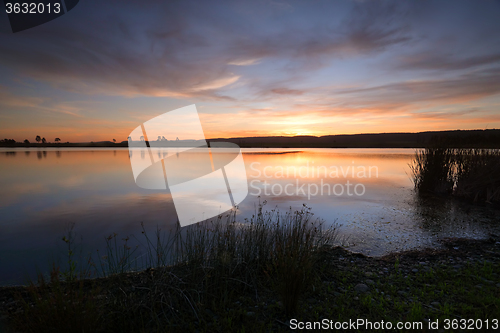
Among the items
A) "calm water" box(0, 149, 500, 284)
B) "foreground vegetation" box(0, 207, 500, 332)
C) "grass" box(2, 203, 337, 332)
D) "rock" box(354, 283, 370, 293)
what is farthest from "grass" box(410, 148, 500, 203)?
"grass" box(2, 203, 337, 332)

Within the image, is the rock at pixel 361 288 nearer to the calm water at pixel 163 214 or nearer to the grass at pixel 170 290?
the grass at pixel 170 290

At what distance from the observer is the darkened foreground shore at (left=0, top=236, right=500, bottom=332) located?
282cm

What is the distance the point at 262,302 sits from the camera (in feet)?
12.3

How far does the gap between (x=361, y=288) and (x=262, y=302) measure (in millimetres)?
1631

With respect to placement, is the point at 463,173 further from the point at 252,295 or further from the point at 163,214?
the point at 163,214

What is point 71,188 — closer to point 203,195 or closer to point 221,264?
point 203,195

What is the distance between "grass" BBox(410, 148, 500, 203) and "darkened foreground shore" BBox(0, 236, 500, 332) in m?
8.67

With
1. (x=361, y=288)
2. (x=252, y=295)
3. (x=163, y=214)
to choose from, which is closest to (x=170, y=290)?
(x=252, y=295)

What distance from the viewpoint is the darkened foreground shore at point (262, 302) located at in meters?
2.82

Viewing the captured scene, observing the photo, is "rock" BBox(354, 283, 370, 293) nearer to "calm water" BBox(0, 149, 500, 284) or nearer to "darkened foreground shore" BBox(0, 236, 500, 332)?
"darkened foreground shore" BBox(0, 236, 500, 332)

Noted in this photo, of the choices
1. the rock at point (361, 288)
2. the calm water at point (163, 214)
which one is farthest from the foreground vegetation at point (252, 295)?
the calm water at point (163, 214)

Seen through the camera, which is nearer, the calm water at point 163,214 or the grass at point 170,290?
the grass at point 170,290

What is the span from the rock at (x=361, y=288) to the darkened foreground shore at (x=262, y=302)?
0.02 m

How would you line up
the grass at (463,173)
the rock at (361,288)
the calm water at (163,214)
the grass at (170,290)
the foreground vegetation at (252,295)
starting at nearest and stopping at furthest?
1. the grass at (170,290)
2. the foreground vegetation at (252,295)
3. the rock at (361,288)
4. the calm water at (163,214)
5. the grass at (463,173)
